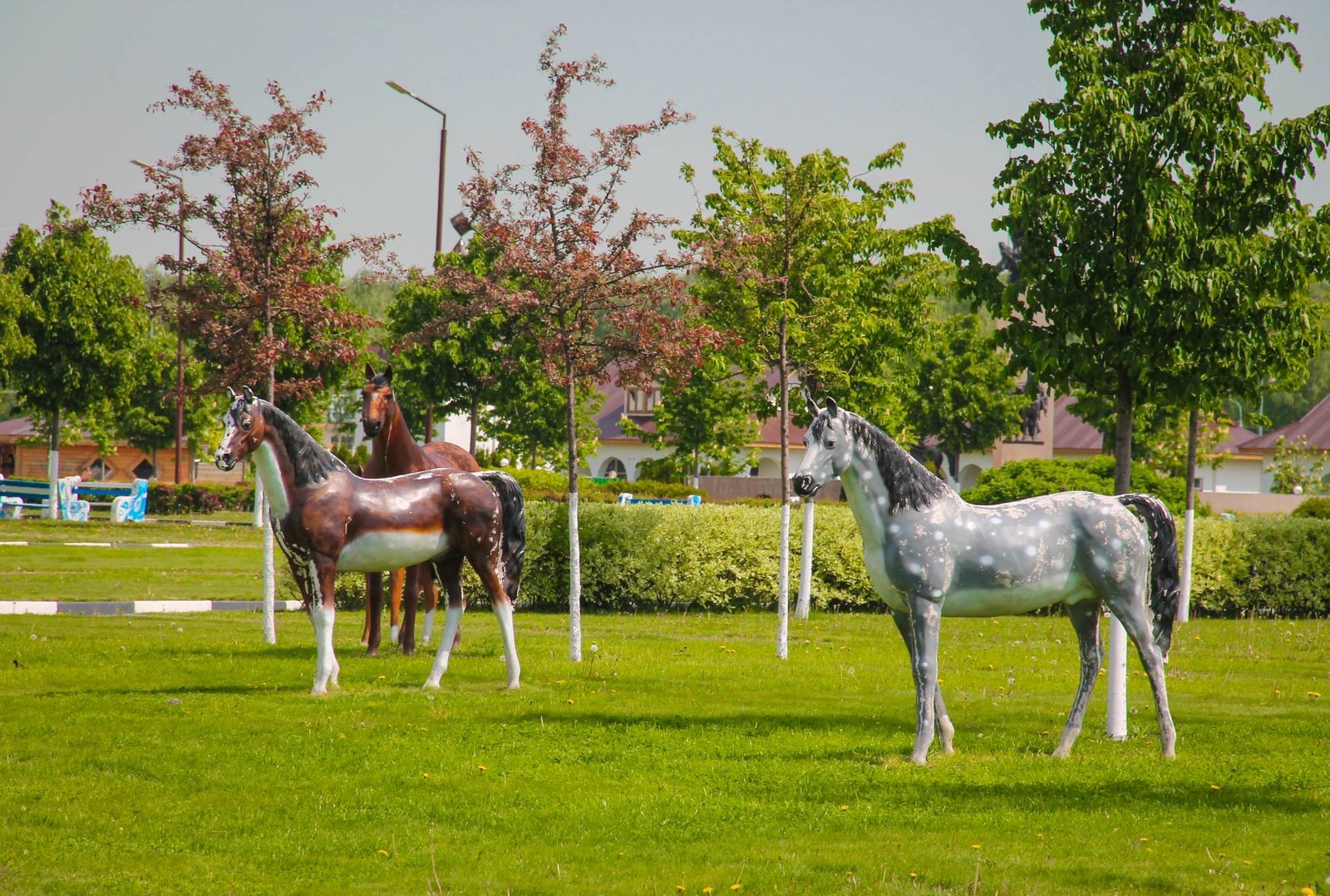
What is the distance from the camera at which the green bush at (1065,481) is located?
24.1 metres

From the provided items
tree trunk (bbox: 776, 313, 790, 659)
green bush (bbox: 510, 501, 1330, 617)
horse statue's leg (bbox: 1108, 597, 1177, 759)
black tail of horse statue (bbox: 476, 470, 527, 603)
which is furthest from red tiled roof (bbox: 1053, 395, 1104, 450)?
horse statue's leg (bbox: 1108, 597, 1177, 759)

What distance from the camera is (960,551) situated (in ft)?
30.0

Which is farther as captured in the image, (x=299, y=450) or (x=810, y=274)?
(x=810, y=274)

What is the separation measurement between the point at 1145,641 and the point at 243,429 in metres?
7.71

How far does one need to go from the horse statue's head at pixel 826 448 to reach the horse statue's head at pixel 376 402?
635cm

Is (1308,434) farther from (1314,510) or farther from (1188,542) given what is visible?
(1188,542)

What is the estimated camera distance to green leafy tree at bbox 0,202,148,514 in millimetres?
39938

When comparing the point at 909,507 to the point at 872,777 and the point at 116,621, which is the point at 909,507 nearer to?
the point at 872,777

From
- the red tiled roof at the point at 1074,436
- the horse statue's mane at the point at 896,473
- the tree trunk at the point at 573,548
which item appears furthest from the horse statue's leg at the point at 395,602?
the red tiled roof at the point at 1074,436

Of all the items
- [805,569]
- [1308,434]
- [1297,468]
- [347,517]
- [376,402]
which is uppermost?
[1308,434]

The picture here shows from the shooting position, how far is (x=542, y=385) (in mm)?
48344

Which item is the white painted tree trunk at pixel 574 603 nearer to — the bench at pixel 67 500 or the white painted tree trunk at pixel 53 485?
A: the bench at pixel 67 500

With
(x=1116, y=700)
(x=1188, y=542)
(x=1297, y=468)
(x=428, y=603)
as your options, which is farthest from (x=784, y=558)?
(x=1297, y=468)

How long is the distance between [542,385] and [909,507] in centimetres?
3982
